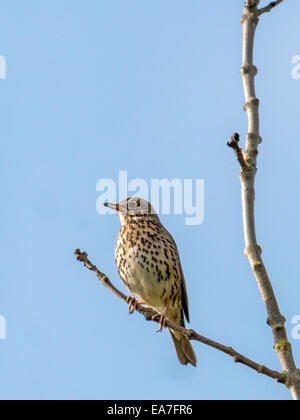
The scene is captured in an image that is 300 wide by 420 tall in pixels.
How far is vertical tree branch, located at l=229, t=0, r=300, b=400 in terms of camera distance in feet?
13.1

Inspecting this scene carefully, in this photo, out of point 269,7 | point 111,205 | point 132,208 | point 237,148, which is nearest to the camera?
point 237,148

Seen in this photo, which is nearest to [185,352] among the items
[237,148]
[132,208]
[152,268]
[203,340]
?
[152,268]

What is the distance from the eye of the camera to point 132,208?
913cm

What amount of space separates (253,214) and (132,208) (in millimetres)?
5176

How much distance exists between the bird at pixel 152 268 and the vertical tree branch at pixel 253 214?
3.80m

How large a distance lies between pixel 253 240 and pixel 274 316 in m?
0.50

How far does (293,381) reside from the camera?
3.87m

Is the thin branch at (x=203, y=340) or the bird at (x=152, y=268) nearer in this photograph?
the thin branch at (x=203, y=340)

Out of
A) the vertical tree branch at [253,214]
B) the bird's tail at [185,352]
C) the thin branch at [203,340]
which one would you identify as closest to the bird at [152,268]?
the bird's tail at [185,352]

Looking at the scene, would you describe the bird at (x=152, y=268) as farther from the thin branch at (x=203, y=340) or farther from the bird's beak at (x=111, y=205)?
the thin branch at (x=203, y=340)

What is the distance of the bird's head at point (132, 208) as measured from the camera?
29.5 ft

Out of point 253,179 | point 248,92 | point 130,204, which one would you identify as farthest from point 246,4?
point 130,204

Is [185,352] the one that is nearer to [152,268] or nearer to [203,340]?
[152,268]
